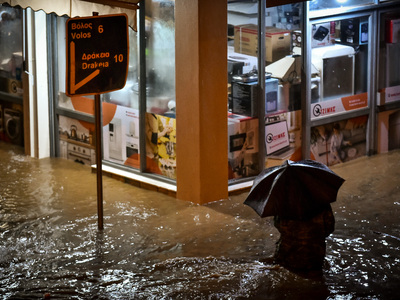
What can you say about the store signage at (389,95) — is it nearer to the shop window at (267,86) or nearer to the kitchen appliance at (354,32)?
the kitchen appliance at (354,32)

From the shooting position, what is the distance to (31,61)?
37.2ft

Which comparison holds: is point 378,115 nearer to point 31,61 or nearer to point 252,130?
point 252,130

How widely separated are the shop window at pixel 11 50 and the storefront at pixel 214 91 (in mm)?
26

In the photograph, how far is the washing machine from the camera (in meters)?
12.4

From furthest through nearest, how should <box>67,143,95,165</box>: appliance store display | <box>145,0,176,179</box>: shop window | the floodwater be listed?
<box>67,143,95,165</box>: appliance store display → <box>145,0,176,179</box>: shop window → the floodwater

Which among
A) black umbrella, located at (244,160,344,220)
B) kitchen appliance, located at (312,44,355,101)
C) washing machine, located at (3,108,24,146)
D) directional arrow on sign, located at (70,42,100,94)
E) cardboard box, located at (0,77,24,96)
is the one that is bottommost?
washing machine, located at (3,108,24,146)

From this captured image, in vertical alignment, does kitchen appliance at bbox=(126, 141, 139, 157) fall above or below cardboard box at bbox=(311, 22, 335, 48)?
below

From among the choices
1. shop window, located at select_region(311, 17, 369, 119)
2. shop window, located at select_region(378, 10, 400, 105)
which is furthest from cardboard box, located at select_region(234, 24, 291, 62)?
shop window, located at select_region(378, 10, 400, 105)

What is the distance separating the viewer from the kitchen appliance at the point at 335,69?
10.8 metres

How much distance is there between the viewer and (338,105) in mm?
11102

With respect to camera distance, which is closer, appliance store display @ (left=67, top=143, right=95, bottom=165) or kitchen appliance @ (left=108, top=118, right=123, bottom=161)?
kitchen appliance @ (left=108, top=118, right=123, bottom=161)

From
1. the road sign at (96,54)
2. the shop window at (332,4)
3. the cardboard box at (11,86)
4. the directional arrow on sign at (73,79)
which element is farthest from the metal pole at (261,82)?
the cardboard box at (11,86)

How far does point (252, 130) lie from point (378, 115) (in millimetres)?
2701

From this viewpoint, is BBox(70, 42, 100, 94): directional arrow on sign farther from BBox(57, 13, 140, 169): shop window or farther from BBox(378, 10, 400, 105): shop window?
BBox(378, 10, 400, 105): shop window
